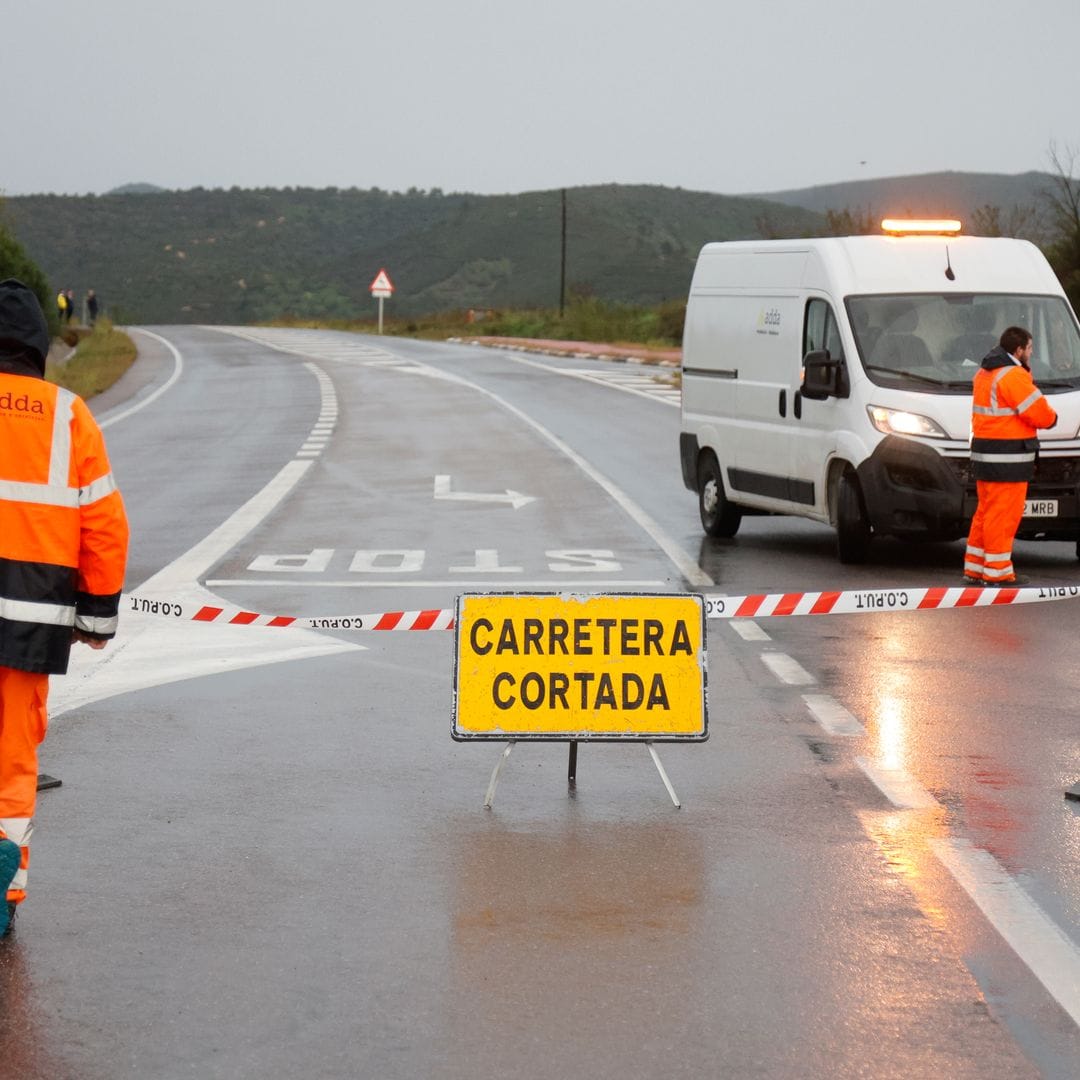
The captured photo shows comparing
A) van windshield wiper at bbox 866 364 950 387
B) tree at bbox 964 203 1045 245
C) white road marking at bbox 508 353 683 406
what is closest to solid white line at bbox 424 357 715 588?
van windshield wiper at bbox 866 364 950 387

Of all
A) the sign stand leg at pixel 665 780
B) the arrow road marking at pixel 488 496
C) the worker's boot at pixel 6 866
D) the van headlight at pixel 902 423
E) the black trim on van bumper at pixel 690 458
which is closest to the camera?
the worker's boot at pixel 6 866

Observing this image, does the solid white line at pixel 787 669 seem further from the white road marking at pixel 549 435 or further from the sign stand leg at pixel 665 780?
the white road marking at pixel 549 435

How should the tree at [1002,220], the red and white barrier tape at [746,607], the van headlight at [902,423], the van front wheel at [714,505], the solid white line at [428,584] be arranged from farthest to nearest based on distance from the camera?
the tree at [1002,220]
the van front wheel at [714,505]
the van headlight at [902,423]
the solid white line at [428,584]
the red and white barrier tape at [746,607]

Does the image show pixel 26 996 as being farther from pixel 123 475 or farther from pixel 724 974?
pixel 123 475

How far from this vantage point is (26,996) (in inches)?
204

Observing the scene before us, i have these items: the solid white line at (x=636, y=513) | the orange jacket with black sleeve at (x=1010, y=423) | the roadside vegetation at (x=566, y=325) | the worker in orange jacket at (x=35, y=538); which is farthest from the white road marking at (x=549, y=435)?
the roadside vegetation at (x=566, y=325)

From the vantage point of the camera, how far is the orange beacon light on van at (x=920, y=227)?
1625 centimetres

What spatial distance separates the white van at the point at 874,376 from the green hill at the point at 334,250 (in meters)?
130

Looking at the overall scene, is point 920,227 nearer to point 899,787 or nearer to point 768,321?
point 768,321

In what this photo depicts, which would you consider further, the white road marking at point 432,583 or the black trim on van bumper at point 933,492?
the black trim on van bumper at point 933,492

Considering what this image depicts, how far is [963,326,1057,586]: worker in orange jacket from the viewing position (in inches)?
545

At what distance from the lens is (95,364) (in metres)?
53.0

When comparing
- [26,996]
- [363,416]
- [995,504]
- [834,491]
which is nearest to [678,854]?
[26,996]

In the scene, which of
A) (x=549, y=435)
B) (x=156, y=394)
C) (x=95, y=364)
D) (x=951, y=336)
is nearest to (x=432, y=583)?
(x=951, y=336)
